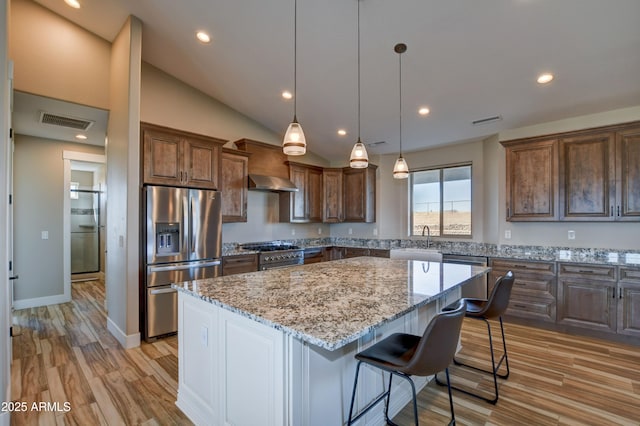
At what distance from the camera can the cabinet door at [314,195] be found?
5680 millimetres

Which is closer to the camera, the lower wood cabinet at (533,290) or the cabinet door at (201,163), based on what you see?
the lower wood cabinet at (533,290)

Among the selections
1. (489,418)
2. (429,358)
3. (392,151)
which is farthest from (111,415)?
(392,151)

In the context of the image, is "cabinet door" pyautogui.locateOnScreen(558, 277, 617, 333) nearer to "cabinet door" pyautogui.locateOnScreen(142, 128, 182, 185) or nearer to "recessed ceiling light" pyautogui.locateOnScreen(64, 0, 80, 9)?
"cabinet door" pyautogui.locateOnScreen(142, 128, 182, 185)

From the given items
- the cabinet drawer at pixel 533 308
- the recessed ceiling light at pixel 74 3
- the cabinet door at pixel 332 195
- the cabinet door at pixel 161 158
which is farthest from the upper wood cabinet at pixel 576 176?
the recessed ceiling light at pixel 74 3

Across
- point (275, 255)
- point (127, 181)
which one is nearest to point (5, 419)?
point (127, 181)

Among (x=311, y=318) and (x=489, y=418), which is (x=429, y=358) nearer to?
(x=311, y=318)

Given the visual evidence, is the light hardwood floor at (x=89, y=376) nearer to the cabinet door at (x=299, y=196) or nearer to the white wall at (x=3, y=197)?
the white wall at (x=3, y=197)

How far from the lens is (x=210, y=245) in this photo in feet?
12.8

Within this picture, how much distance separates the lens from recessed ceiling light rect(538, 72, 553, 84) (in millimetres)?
3152

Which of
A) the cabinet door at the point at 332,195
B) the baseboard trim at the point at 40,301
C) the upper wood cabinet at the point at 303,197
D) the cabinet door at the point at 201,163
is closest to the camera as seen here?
the cabinet door at the point at 201,163

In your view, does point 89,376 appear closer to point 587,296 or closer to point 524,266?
point 524,266

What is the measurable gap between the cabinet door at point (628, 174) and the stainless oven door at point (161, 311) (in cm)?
532

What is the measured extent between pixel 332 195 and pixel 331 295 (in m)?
4.18

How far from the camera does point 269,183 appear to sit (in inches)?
188
